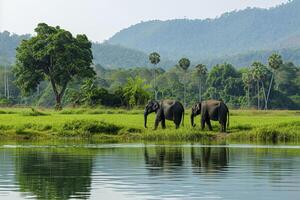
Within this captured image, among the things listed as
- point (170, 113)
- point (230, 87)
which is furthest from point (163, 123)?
point (230, 87)

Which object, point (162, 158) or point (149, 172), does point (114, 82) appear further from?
point (149, 172)

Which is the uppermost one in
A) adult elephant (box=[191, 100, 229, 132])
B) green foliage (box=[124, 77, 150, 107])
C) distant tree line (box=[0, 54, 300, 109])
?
distant tree line (box=[0, 54, 300, 109])

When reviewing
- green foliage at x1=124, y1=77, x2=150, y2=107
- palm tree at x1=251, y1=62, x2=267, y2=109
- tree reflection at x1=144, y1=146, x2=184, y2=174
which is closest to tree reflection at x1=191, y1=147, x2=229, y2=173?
tree reflection at x1=144, y1=146, x2=184, y2=174

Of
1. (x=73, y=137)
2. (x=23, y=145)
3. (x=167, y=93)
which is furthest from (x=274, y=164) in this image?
(x=167, y=93)

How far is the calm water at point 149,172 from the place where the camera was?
2358cm

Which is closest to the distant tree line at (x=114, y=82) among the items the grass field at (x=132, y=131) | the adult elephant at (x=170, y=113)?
the adult elephant at (x=170, y=113)

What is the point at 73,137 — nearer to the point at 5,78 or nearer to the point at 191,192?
the point at 191,192

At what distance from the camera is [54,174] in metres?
28.8

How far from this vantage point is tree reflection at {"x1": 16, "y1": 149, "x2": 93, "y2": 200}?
78.4 feet

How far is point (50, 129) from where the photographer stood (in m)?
52.3

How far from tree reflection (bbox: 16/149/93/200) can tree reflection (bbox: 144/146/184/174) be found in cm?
238

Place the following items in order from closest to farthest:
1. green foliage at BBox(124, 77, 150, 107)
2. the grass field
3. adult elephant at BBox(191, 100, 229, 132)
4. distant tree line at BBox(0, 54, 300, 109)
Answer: the grass field → adult elephant at BBox(191, 100, 229, 132) → green foliage at BBox(124, 77, 150, 107) → distant tree line at BBox(0, 54, 300, 109)

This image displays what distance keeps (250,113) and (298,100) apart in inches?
3120

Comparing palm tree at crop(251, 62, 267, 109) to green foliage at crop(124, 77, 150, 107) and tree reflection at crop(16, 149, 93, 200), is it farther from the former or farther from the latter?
tree reflection at crop(16, 149, 93, 200)
